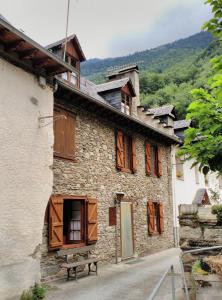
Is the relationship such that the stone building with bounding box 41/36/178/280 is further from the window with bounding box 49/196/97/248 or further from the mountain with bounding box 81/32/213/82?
the mountain with bounding box 81/32/213/82

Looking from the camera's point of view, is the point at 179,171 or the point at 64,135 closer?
the point at 64,135

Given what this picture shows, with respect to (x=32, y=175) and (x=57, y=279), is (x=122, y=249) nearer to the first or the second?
(x=57, y=279)

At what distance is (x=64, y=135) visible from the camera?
9.76m

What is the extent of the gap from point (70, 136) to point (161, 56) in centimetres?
7267

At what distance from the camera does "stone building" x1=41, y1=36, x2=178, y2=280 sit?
9430 millimetres

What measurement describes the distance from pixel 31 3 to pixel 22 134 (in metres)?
2.80

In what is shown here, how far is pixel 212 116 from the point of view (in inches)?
176

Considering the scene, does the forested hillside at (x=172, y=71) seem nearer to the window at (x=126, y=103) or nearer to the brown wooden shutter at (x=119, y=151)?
the window at (x=126, y=103)

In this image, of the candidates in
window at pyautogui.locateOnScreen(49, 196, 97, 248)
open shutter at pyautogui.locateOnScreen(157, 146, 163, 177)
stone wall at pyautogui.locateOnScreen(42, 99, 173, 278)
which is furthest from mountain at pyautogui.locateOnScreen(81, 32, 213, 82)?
window at pyautogui.locateOnScreen(49, 196, 97, 248)

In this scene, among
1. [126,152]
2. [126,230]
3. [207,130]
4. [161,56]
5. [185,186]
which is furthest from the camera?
[161,56]

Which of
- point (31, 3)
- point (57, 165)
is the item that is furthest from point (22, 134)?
point (31, 3)

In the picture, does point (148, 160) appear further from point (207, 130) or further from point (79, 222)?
point (207, 130)

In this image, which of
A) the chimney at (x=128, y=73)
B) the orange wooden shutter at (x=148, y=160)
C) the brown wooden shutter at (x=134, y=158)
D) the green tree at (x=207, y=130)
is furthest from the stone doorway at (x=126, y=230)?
the green tree at (x=207, y=130)

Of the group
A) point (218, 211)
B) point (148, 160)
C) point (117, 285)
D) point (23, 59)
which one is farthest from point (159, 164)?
point (218, 211)
